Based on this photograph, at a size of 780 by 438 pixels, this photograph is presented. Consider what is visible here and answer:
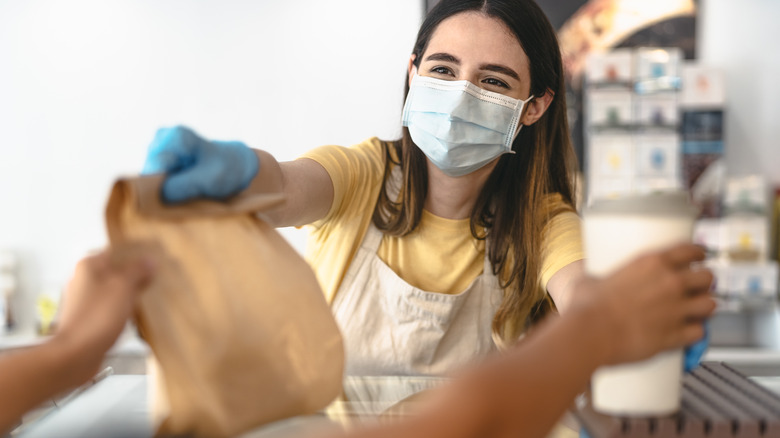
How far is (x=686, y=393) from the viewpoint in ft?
2.37

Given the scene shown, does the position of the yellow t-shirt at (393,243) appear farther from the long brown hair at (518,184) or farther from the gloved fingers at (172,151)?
the gloved fingers at (172,151)

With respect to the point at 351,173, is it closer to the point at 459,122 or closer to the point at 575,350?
the point at 459,122

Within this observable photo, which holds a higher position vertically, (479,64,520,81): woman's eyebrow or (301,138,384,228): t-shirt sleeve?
(479,64,520,81): woman's eyebrow

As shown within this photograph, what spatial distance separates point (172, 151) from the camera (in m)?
0.76

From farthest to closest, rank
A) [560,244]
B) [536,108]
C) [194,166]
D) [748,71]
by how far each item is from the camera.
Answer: [748,71], [536,108], [560,244], [194,166]

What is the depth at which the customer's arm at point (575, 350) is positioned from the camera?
17.6 inches

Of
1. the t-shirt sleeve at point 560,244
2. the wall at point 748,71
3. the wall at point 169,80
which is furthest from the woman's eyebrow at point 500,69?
the wall at point 748,71

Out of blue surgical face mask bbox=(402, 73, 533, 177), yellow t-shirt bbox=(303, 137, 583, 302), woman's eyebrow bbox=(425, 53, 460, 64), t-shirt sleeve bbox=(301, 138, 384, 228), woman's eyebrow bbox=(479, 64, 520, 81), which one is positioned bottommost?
yellow t-shirt bbox=(303, 137, 583, 302)

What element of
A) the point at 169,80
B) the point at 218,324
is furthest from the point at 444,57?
the point at 169,80

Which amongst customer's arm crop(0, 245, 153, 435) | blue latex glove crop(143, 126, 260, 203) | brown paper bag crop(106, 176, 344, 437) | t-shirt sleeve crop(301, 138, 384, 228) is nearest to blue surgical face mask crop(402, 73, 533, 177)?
t-shirt sleeve crop(301, 138, 384, 228)

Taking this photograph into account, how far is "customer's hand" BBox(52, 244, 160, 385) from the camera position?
567mm

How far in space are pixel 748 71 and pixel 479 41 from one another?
229cm

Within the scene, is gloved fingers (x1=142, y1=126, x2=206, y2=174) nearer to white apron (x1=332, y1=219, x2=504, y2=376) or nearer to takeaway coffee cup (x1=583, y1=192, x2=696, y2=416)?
takeaway coffee cup (x1=583, y1=192, x2=696, y2=416)

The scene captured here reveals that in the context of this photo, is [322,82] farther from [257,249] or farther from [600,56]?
[257,249]
